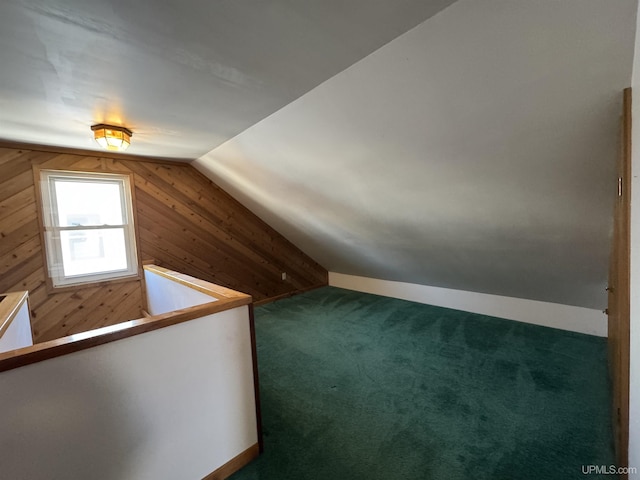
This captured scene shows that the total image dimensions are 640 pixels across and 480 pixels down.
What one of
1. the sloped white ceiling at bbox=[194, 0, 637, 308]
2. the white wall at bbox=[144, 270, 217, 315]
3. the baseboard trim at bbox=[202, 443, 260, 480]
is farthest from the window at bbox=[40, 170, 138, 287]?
the baseboard trim at bbox=[202, 443, 260, 480]

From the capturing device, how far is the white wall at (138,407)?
1.01 metres

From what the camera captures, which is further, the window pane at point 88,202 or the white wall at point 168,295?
the window pane at point 88,202

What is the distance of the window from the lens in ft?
9.73

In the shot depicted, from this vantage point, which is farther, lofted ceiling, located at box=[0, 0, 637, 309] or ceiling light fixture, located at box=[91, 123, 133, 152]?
ceiling light fixture, located at box=[91, 123, 133, 152]

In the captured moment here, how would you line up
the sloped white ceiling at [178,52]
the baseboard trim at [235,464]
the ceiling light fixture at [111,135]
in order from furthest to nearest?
1. the ceiling light fixture at [111,135]
2. the baseboard trim at [235,464]
3. the sloped white ceiling at [178,52]

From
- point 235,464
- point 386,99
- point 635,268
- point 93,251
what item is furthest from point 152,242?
point 635,268

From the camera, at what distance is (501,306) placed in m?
3.50

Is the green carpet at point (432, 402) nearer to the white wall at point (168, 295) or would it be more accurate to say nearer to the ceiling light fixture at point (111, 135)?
the white wall at point (168, 295)

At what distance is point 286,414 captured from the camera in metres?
2.00

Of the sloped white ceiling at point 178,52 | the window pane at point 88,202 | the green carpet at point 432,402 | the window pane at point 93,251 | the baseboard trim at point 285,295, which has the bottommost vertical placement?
the green carpet at point 432,402

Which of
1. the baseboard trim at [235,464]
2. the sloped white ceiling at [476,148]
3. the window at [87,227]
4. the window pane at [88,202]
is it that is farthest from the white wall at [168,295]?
the sloped white ceiling at [476,148]

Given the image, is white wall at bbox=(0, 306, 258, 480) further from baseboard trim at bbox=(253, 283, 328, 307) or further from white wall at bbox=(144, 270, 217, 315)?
baseboard trim at bbox=(253, 283, 328, 307)

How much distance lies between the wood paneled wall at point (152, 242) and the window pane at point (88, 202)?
0.61ft

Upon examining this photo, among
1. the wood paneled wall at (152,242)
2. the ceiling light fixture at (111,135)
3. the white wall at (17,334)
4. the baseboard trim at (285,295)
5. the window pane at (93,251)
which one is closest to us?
the white wall at (17,334)
